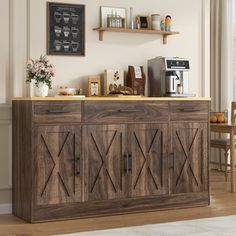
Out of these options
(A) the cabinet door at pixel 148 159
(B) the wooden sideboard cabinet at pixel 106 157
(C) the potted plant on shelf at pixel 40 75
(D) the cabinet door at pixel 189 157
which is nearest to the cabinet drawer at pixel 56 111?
(B) the wooden sideboard cabinet at pixel 106 157

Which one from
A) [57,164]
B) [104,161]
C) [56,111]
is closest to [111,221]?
[104,161]

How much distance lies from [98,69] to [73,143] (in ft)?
3.05

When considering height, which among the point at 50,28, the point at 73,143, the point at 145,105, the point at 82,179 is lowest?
the point at 82,179

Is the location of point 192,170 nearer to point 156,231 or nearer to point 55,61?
point 156,231

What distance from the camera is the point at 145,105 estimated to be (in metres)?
4.92

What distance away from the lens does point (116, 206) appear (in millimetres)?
4844

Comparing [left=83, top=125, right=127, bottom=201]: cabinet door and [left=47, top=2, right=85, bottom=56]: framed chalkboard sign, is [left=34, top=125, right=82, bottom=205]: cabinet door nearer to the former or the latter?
[left=83, top=125, right=127, bottom=201]: cabinet door

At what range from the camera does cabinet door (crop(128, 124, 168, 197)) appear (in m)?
4.90

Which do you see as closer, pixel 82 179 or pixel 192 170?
pixel 82 179

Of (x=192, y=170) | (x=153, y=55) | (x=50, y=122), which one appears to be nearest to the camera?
(x=50, y=122)

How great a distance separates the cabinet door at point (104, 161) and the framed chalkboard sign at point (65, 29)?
83cm

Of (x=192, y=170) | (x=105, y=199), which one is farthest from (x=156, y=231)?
(x=192, y=170)

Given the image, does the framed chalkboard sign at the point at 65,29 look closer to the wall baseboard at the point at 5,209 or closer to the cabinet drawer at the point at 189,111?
the cabinet drawer at the point at 189,111

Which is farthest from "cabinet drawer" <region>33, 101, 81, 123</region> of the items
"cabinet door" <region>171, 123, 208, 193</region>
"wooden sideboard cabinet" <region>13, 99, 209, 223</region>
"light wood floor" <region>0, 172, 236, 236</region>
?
"cabinet door" <region>171, 123, 208, 193</region>
